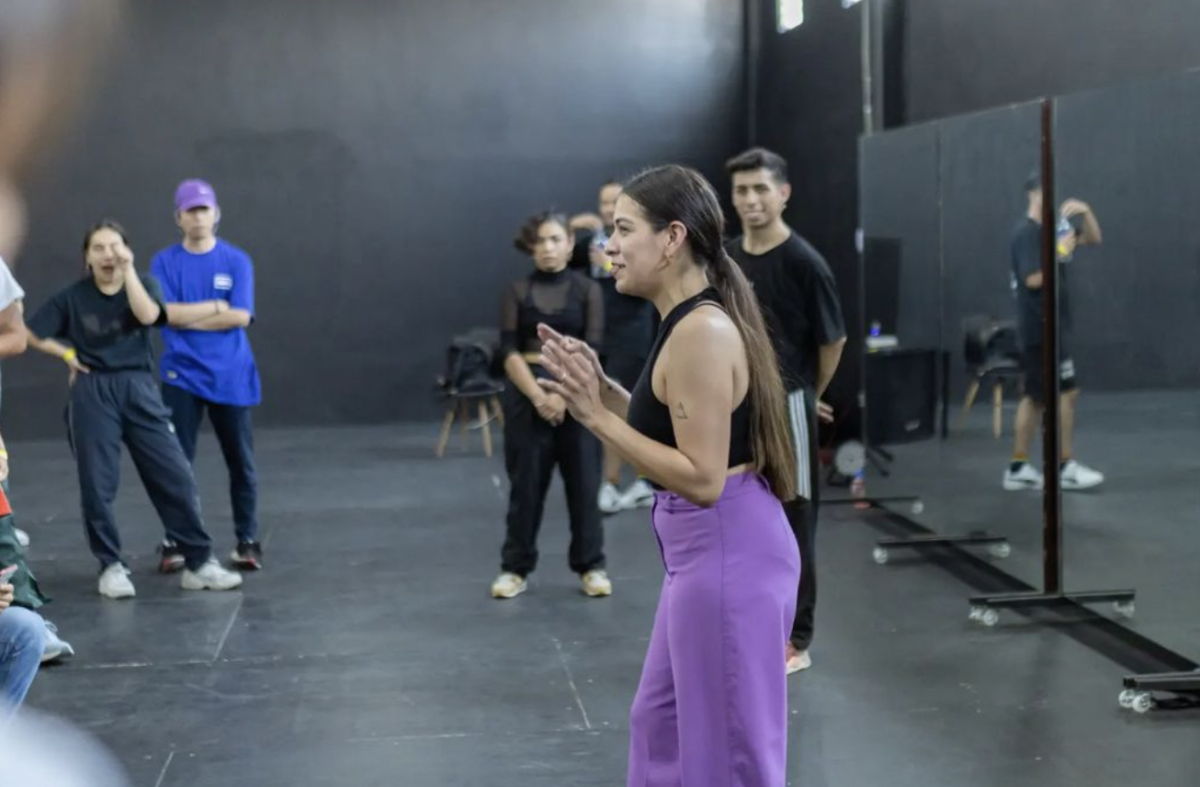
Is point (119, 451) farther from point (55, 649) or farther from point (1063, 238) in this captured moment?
point (1063, 238)

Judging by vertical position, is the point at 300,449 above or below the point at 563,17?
below

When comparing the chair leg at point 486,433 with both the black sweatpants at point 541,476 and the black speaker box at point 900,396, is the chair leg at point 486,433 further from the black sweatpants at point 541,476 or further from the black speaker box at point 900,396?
the black sweatpants at point 541,476

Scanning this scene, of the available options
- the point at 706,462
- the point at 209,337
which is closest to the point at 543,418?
the point at 209,337

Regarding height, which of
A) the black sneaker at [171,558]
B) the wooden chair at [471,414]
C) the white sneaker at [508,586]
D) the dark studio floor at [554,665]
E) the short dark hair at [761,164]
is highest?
the short dark hair at [761,164]

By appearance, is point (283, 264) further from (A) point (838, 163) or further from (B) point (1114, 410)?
(B) point (1114, 410)

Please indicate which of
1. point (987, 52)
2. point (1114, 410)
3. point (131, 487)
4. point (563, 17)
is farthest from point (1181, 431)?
point (563, 17)

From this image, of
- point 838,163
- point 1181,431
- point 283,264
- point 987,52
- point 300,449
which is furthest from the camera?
point 283,264

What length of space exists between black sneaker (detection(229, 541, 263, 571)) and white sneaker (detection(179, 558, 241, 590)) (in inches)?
13.0

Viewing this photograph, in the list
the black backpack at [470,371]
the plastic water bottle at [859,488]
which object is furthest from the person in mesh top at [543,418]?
the black backpack at [470,371]

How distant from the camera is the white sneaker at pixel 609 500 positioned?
7090mm

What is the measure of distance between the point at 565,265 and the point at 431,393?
541 cm

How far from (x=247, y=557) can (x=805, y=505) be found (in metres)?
2.75

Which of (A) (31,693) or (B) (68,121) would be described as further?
(B) (68,121)

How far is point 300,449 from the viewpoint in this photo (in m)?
9.48
